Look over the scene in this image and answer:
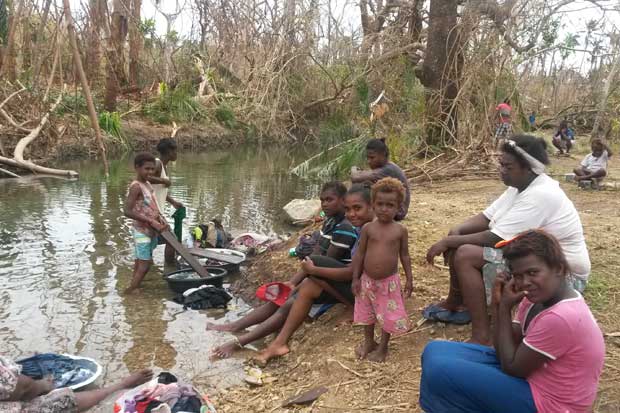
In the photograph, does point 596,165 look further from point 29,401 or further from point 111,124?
point 111,124

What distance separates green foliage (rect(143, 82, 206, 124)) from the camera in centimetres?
1888

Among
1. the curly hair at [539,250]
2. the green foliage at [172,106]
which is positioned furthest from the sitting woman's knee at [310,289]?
the green foliage at [172,106]

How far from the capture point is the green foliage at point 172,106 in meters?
18.9

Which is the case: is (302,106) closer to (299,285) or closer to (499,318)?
(299,285)

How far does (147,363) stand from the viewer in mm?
4188

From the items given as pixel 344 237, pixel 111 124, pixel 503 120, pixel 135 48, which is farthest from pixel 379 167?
pixel 135 48

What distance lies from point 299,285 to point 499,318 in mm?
2033

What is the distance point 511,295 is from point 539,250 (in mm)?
265

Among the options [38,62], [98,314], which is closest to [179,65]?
[38,62]

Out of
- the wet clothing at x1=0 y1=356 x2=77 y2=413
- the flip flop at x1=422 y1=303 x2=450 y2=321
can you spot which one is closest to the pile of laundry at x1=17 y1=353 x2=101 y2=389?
the wet clothing at x1=0 y1=356 x2=77 y2=413

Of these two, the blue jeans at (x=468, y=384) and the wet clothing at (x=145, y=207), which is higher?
the wet clothing at (x=145, y=207)

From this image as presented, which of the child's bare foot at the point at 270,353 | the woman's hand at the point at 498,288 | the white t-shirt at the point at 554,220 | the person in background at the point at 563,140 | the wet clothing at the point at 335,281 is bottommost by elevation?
the child's bare foot at the point at 270,353

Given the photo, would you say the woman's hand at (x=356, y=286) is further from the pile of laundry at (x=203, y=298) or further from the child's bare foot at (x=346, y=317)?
the pile of laundry at (x=203, y=298)

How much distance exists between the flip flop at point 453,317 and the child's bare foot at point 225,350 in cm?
155
